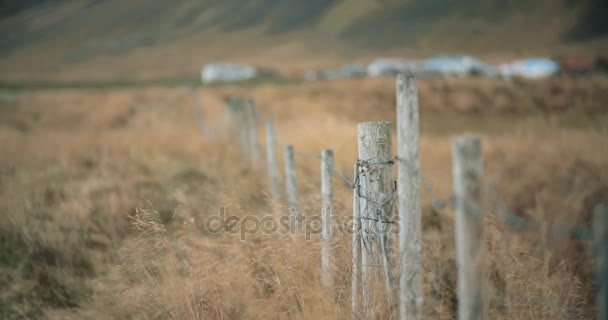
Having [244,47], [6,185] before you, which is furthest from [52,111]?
[244,47]

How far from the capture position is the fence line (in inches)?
75.0

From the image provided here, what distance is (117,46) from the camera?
165875 millimetres

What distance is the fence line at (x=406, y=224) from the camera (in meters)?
1.91

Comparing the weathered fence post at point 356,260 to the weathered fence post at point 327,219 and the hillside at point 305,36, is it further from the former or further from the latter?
the hillside at point 305,36

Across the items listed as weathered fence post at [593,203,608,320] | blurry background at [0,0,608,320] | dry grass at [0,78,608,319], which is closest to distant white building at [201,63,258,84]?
blurry background at [0,0,608,320]

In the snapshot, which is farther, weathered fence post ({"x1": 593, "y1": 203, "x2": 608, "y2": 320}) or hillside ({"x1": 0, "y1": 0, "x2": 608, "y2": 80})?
hillside ({"x1": 0, "y1": 0, "x2": 608, "y2": 80})

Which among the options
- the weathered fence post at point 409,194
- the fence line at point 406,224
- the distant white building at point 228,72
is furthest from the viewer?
the distant white building at point 228,72

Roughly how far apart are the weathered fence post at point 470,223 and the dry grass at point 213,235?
1059 mm

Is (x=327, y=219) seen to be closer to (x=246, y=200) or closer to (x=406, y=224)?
(x=406, y=224)

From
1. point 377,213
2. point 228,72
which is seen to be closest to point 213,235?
point 377,213

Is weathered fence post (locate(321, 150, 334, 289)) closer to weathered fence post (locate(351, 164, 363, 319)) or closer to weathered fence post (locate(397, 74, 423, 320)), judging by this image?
weathered fence post (locate(351, 164, 363, 319))

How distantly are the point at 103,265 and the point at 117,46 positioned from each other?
175 metres

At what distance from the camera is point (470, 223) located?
1978 mm

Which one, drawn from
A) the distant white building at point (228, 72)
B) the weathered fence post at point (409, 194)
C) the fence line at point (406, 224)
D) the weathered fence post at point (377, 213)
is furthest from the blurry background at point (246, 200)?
the distant white building at point (228, 72)
